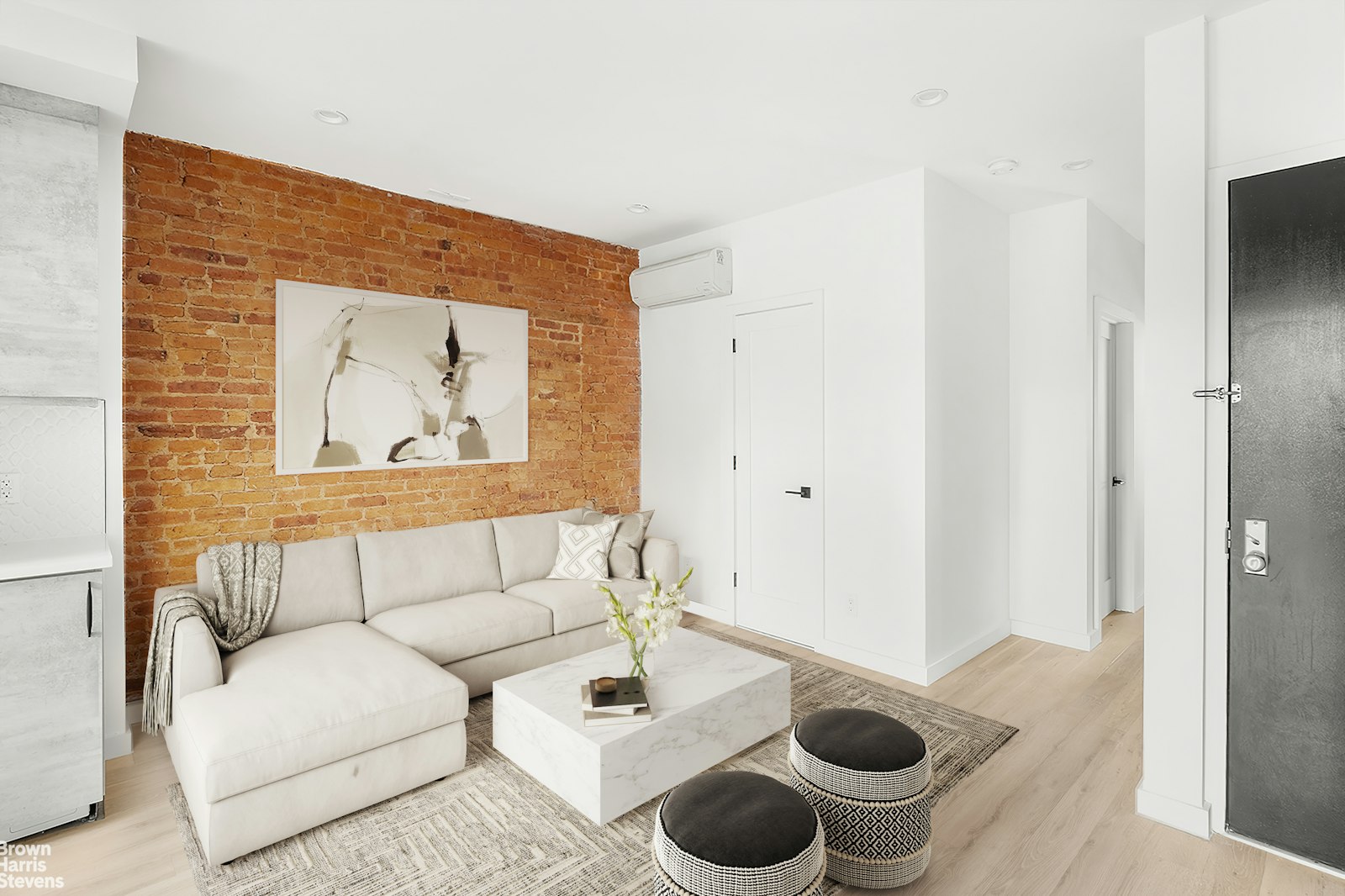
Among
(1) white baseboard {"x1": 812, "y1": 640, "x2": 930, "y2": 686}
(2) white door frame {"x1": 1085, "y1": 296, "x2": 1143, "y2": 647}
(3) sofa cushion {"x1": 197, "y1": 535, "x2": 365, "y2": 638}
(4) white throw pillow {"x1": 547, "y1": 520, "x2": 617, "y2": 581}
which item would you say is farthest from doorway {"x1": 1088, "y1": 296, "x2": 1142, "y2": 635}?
(3) sofa cushion {"x1": 197, "y1": 535, "x2": 365, "y2": 638}

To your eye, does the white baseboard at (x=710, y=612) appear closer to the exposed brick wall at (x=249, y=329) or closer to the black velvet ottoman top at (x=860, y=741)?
the exposed brick wall at (x=249, y=329)

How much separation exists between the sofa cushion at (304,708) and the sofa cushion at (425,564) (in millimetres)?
623

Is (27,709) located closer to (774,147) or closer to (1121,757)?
(774,147)

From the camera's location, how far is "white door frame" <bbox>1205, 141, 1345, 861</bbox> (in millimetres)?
2254

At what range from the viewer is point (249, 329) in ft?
11.3

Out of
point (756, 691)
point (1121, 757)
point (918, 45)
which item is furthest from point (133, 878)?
point (918, 45)

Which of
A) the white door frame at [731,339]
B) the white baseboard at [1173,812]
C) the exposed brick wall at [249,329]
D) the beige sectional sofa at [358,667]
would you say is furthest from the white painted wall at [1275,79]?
the exposed brick wall at [249,329]

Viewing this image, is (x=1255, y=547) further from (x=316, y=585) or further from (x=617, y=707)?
(x=316, y=585)

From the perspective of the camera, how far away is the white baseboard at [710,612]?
4730 mm

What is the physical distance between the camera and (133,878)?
2.09m

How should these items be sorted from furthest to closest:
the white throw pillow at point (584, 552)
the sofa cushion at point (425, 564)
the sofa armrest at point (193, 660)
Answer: the white throw pillow at point (584, 552) < the sofa cushion at point (425, 564) < the sofa armrest at point (193, 660)

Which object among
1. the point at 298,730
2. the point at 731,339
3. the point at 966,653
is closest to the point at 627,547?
the point at 731,339

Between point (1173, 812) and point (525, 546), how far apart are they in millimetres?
3325

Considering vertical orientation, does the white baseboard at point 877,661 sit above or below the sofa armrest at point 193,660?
below
